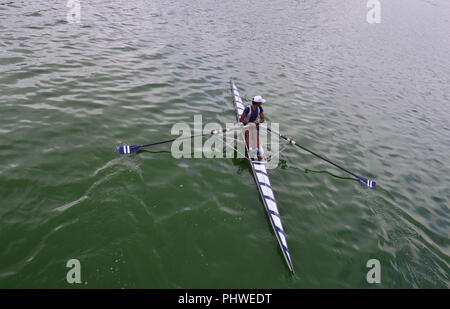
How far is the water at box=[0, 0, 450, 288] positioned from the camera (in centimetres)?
708

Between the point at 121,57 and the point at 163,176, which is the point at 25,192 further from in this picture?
the point at 121,57

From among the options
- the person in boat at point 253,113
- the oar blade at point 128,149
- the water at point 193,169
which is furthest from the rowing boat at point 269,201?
the oar blade at point 128,149

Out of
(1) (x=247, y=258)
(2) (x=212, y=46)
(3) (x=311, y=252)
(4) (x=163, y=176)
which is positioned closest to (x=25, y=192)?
(4) (x=163, y=176)

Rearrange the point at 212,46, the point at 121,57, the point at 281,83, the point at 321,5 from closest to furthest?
1. the point at 121,57
2. the point at 281,83
3. the point at 212,46
4. the point at 321,5

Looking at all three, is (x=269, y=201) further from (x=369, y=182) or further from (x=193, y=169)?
(x=369, y=182)

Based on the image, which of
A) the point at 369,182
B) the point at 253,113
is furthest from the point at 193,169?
the point at 369,182

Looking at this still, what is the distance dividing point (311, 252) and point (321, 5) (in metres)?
51.1

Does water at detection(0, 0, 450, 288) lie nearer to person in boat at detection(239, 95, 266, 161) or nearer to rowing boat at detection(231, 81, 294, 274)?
rowing boat at detection(231, 81, 294, 274)

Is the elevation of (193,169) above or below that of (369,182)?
above

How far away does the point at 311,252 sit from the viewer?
26.2 feet

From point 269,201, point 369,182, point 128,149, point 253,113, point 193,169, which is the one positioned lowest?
point 269,201

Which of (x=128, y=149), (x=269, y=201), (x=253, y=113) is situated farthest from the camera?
(x=253, y=113)

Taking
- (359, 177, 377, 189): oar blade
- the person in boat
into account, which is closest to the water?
(359, 177, 377, 189): oar blade

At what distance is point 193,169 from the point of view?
34.1 ft
